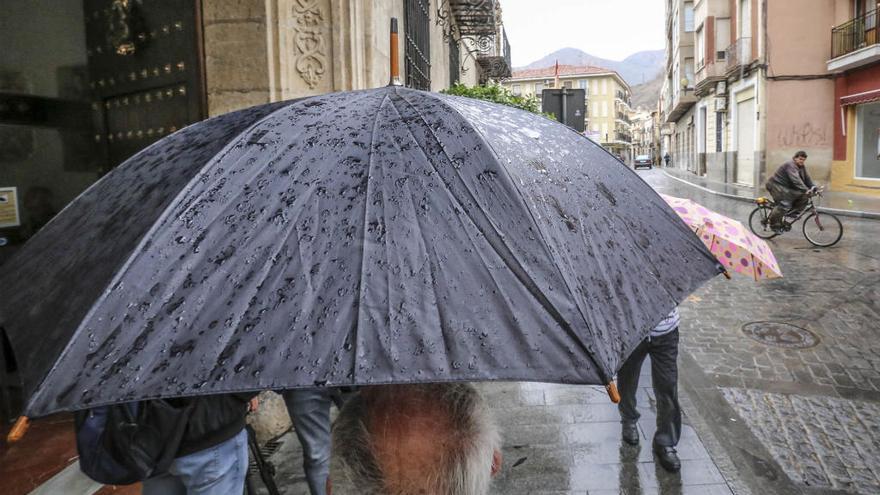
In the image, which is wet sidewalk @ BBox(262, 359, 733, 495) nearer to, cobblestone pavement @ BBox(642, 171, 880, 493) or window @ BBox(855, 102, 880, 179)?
cobblestone pavement @ BBox(642, 171, 880, 493)

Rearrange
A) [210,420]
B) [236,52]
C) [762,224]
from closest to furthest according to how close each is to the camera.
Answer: [210,420] < [236,52] < [762,224]

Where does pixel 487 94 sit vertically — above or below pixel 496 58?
below

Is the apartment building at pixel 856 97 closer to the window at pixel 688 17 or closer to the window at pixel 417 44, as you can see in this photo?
the window at pixel 417 44

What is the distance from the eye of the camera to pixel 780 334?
6449 millimetres

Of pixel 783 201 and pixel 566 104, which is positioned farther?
pixel 783 201

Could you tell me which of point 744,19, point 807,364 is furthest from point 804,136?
point 807,364

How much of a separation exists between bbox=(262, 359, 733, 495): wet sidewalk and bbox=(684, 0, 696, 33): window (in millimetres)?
42784

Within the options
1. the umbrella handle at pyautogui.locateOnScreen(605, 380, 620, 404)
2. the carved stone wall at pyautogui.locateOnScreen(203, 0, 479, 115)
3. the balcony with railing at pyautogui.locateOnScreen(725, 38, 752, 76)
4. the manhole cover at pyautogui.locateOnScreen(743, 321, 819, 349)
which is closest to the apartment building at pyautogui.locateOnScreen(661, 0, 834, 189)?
the balcony with railing at pyautogui.locateOnScreen(725, 38, 752, 76)

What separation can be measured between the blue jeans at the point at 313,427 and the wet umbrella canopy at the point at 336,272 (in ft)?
5.57

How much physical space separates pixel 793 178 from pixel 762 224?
1184 millimetres

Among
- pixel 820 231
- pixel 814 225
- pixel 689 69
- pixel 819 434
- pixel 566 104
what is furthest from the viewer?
pixel 689 69

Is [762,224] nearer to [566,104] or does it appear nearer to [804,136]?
[566,104]

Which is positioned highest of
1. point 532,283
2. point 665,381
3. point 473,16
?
point 473,16

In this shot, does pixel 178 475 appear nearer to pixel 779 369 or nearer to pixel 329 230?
pixel 329 230
